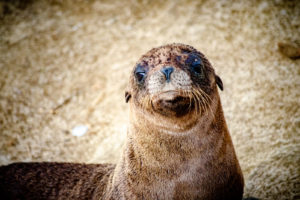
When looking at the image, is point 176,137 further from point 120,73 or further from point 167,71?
point 120,73

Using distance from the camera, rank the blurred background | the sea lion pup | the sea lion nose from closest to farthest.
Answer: the sea lion nose → the sea lion pup → the blurred background

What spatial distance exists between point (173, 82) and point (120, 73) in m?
3.78

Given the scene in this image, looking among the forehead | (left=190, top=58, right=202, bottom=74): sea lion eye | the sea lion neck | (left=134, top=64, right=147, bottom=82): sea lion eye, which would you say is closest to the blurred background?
the sea lion neck

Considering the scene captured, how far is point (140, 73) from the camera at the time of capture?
9.12ft

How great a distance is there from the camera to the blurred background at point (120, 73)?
4234 mm

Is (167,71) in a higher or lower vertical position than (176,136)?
higher

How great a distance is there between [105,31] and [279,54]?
147 inches

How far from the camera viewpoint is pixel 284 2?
588 cm

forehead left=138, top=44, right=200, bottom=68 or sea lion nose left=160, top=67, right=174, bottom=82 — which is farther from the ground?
sea lion nose left=160, top=67, right=174, bottom=82

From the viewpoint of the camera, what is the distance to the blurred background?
4234 mm

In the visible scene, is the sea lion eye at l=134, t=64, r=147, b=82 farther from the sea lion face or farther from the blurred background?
the blurred background

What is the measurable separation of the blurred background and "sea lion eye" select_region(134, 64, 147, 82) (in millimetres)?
1780

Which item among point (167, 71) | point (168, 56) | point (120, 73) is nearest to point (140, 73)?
point (168, 56)

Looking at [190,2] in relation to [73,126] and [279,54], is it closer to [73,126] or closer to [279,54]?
[279,54]
